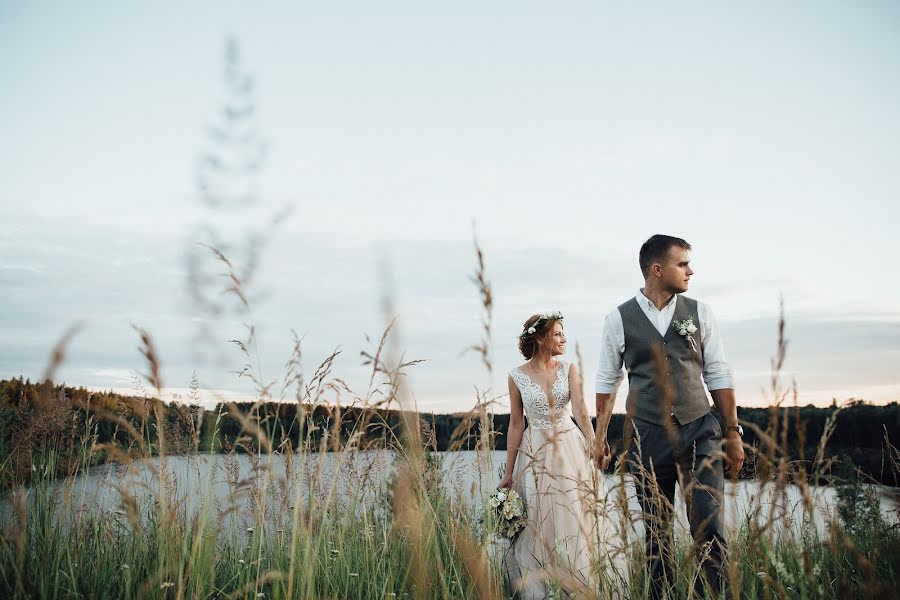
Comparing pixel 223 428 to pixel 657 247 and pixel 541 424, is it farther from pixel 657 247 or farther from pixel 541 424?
pixel 657 247

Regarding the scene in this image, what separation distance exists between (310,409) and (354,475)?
5.21ft

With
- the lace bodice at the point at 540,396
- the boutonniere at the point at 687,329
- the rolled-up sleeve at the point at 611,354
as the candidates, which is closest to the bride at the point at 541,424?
the lace bodice at the point at 540,396

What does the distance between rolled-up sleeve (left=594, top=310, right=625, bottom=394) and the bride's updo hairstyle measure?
2.22 feet

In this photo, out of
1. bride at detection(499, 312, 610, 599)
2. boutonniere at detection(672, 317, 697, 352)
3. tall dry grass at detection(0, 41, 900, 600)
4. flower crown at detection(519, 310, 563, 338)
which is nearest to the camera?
tall dry grass at detection(0, 41, 900, 600)

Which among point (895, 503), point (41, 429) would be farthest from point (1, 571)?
point (895, 503)

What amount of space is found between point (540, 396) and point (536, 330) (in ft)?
1.84

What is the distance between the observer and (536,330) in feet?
18.1

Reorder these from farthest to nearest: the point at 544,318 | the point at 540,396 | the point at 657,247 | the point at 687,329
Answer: the point at 544,318 < the point at 540,396 < the point at 657,247 < the point at 687,329

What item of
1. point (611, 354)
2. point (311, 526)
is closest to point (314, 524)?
point (311, 526)

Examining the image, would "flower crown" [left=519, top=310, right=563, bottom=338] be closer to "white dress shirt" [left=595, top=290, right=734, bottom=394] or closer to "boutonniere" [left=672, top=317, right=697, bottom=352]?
"white dress shirt" [left=595, top=290, right=734, bottom=394]

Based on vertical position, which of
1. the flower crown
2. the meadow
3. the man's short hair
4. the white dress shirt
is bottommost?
the meadow

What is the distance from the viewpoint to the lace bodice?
5.33m

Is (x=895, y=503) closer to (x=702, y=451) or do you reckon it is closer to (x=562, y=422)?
(x=702, y=451)

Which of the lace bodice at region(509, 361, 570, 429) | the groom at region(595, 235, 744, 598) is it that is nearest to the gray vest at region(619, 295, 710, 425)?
the groom at region(595, 235, 744, 598)
